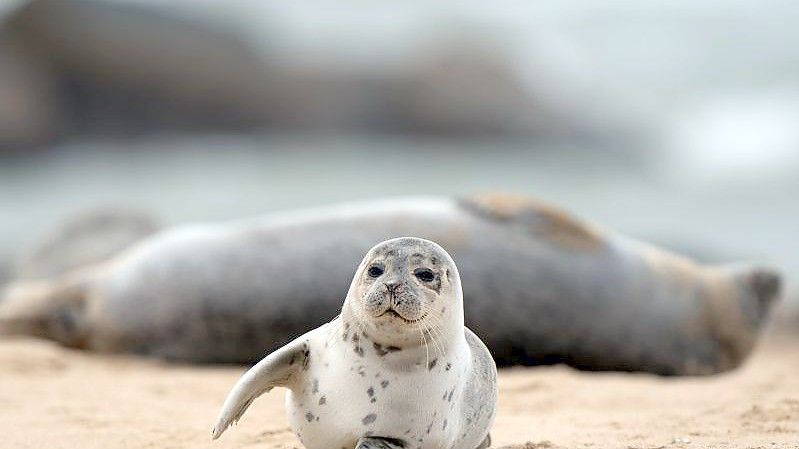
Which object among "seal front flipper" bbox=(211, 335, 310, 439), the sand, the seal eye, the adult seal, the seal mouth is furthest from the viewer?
the adult seal

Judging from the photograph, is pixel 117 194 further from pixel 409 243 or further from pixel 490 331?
pixel 409 243

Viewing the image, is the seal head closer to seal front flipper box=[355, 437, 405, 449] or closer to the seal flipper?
seal front flipper box=[355, 437, 405, 449]

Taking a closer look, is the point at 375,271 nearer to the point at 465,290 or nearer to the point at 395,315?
the point at 395,315

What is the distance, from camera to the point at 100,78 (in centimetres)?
1911

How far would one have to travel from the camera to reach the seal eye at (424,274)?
3055 mm

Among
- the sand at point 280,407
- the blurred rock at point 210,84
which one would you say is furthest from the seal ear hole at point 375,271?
the blurred rock at point 210,84

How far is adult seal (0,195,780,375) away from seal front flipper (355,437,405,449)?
269cm

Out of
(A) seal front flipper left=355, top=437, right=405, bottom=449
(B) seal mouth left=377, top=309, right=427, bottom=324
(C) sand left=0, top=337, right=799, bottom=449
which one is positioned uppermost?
(B) seal mouth left=377, top=309, right=427, bottom=324

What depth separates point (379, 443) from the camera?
10.1 ft

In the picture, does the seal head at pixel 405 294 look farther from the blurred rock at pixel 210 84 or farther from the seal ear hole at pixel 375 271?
the blurred rock at pixel 210 84

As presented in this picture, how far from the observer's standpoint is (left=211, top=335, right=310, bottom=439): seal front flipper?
3199 millimetres

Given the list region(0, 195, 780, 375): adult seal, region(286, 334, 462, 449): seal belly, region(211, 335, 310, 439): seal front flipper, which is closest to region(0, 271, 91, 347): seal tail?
region(0, 195, 780, 375): adult seal

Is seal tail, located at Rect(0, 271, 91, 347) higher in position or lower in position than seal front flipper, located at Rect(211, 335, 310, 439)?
lower

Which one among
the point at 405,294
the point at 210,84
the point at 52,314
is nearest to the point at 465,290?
the point at 52,314
